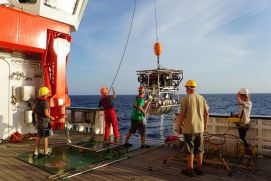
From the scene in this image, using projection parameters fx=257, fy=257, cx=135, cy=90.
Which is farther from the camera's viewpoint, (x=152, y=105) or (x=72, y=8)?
(x=152, y=105)

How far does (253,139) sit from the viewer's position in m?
7.45

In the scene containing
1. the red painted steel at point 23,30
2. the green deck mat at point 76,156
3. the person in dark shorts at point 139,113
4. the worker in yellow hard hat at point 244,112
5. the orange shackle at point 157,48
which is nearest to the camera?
the green deck mat at point 76,156

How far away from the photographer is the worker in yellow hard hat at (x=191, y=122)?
5.71m

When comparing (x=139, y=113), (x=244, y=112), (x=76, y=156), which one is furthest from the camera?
(x=139, y=113)

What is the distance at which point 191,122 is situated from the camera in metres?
5.70

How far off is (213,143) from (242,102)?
57.8 inches

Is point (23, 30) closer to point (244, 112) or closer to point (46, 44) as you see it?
point (46, 44)

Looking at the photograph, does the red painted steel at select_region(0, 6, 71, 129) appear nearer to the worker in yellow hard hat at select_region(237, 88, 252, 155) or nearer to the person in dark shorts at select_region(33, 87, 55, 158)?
the person in dark shorts at select_region(33, 87, 55, 158)

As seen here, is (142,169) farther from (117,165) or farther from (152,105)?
(152,105)

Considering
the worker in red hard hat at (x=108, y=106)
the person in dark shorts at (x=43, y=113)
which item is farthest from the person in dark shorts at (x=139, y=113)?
the person in dark shorts at (x=43, y=113)

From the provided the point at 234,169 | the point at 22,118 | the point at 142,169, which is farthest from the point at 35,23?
the point at 234,169

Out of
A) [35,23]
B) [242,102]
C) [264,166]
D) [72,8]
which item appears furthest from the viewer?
[72,8]

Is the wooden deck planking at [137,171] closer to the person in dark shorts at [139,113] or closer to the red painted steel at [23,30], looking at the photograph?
the person in dark shorts at [139,113]

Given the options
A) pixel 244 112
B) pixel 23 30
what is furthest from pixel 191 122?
pixel 23 30
